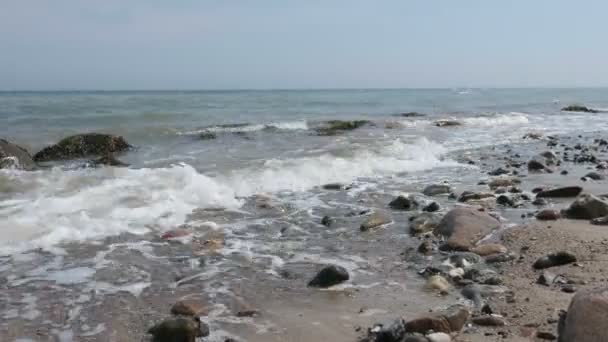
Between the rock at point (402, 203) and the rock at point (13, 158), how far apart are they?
835 centimetres

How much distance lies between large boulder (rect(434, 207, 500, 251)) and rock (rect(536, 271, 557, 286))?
43.2 inches

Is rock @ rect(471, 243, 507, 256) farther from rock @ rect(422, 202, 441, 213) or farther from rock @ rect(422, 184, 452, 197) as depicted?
rock @ rect(422, 184, 452, 197)

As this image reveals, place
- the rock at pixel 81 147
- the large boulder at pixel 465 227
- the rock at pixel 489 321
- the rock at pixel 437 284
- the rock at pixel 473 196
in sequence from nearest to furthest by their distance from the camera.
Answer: the rock at pixel 489 321
the rock at pixel 437 284
the large boulder at pixel 465 227
the rock at pixel 473 196
the rock at pixel 81 147

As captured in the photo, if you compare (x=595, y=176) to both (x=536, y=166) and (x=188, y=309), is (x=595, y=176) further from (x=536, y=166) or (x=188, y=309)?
(x=188, y=309)

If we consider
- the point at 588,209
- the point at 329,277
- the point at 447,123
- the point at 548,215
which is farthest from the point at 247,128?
the point at 329,277

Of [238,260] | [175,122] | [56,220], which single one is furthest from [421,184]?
[175,122]

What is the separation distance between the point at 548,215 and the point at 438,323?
4.08 metres

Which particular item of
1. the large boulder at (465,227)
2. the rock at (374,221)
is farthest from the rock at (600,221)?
the rock at (374,221)

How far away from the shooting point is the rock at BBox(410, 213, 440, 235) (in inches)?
273

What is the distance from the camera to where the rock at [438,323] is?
395 cm

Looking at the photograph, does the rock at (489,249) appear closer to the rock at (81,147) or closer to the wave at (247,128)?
the rock at (81,147)

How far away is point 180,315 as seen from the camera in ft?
14.7

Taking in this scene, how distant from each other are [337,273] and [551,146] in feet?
44.3

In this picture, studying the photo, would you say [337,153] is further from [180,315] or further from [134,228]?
[180,315]
